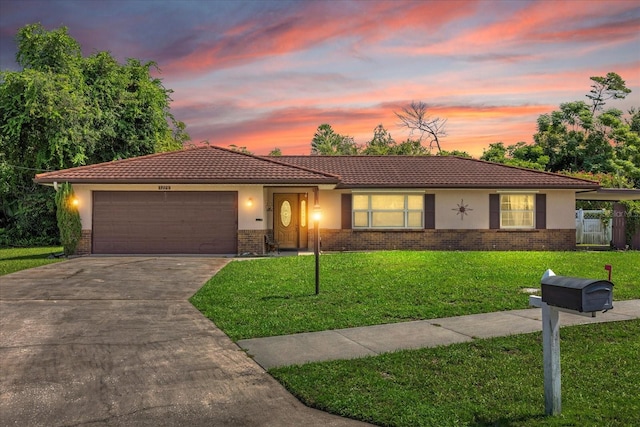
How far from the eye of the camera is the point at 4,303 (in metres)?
10.4

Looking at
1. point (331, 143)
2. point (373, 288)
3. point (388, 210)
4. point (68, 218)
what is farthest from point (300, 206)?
point (331, 143)

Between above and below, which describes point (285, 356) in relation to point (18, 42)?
below

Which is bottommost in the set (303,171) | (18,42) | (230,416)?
(230,416)

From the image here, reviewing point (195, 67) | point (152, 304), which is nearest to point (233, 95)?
point (195, 67)

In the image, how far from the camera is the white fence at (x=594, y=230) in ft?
83.1

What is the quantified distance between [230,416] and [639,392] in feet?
13.2

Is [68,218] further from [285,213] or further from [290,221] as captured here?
[290,221]

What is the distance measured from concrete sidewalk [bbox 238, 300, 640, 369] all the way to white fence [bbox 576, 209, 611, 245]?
17831mm

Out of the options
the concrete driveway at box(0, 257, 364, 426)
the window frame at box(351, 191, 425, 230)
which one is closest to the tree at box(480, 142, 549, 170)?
the window frame at box(351, 191, 425, 230)

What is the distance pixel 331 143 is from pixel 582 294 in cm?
6178

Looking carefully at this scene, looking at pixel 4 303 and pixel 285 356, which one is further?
pixel 4 303

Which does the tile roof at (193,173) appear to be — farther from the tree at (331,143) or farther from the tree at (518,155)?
the tree at (331,143)

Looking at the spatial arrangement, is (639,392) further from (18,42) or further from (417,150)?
(417,150)

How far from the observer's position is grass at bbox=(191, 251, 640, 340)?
900cm
